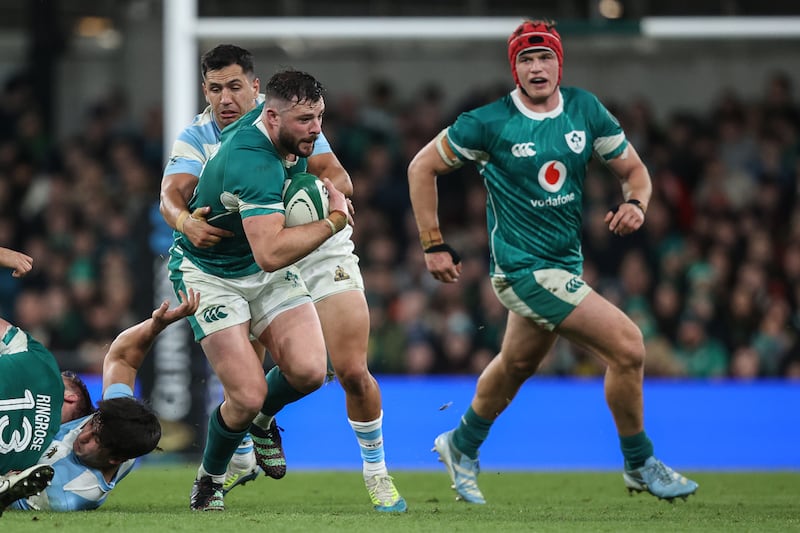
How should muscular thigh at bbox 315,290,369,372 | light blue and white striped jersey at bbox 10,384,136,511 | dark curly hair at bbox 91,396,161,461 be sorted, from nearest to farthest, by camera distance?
dark curly hair at bbox 91,396,161,461 → light blue and white striped jersey at bbox 10,384,136,511 → muscular thigh at bbox 315,290,369,372

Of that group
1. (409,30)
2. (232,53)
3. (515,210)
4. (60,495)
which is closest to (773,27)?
(409,30)

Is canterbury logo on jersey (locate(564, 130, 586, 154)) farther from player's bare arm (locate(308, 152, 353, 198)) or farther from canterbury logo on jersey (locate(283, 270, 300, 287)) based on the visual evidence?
canterbury logo on jersey (locate(283, 270, 300, 287))

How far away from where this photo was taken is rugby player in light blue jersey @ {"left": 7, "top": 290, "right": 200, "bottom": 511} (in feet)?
20.1

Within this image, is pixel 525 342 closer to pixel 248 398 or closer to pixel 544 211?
pixel 544 211

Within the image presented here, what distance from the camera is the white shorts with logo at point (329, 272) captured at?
22.4 feet

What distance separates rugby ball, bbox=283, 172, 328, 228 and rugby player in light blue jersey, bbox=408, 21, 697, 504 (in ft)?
2.81

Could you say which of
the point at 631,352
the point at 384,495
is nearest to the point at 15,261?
the point at 384,495

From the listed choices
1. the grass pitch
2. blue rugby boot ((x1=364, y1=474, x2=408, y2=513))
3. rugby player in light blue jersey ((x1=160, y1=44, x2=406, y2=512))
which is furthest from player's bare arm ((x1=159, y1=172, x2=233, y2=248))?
blue rugby boot ((x1=364, y1=474, x2=408, y2=513))

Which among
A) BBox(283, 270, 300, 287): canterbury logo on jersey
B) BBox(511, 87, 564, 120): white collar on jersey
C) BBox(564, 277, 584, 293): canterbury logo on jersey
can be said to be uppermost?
BBox(511, 87, 564, 120): white collar on jersey

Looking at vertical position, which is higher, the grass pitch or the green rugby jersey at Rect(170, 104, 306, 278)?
the green rugby jersey at Rect(170, 104, 306, 278)

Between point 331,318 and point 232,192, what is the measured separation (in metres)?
1.01

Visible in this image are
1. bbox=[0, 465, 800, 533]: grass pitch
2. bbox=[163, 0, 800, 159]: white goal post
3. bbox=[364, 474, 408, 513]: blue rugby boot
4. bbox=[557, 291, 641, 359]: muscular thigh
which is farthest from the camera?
bbox=[163, 0, 800, 159]: white goal post

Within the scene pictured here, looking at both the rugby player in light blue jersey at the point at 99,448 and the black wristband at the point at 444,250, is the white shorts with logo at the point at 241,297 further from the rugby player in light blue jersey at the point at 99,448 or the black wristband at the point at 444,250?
the black wristband at the point at 444,250

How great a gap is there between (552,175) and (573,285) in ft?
1.97
